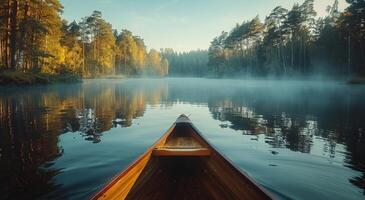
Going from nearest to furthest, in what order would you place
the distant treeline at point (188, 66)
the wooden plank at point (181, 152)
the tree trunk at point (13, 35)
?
the wooden plank at point (181, 152) → the tree trunk at point (13, 35) → the distant treeline at point (188, 66)

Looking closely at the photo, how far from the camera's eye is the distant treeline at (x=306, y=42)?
45969mm

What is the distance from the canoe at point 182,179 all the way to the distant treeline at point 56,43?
3510cm

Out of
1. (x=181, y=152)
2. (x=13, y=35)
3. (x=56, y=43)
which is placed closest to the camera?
(x=181, y=152)

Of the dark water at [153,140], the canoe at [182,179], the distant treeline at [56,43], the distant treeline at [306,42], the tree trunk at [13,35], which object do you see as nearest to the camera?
the canoe at [182,179]

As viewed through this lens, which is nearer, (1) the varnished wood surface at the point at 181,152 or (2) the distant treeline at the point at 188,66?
(1) the varnished wood surface at the point at 181,152

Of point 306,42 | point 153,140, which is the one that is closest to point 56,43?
point 153,140

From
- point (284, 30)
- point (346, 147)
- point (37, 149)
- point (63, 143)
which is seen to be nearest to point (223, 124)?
point (346, 147)

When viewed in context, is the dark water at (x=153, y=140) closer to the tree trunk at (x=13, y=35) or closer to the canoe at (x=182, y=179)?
the canoe at (x=182, y=179)

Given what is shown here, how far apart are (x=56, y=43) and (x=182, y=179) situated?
46.3m

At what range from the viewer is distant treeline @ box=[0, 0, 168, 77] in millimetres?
35062

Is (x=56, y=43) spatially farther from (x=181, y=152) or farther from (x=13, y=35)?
(x=181, y=152)

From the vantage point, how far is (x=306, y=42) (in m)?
62.6

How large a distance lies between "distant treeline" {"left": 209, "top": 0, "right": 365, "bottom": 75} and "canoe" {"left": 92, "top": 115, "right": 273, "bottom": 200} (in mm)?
46486

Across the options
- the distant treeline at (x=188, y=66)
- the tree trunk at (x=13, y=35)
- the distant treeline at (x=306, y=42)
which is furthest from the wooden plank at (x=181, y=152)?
the distant treeline at (x=188, y=66)
